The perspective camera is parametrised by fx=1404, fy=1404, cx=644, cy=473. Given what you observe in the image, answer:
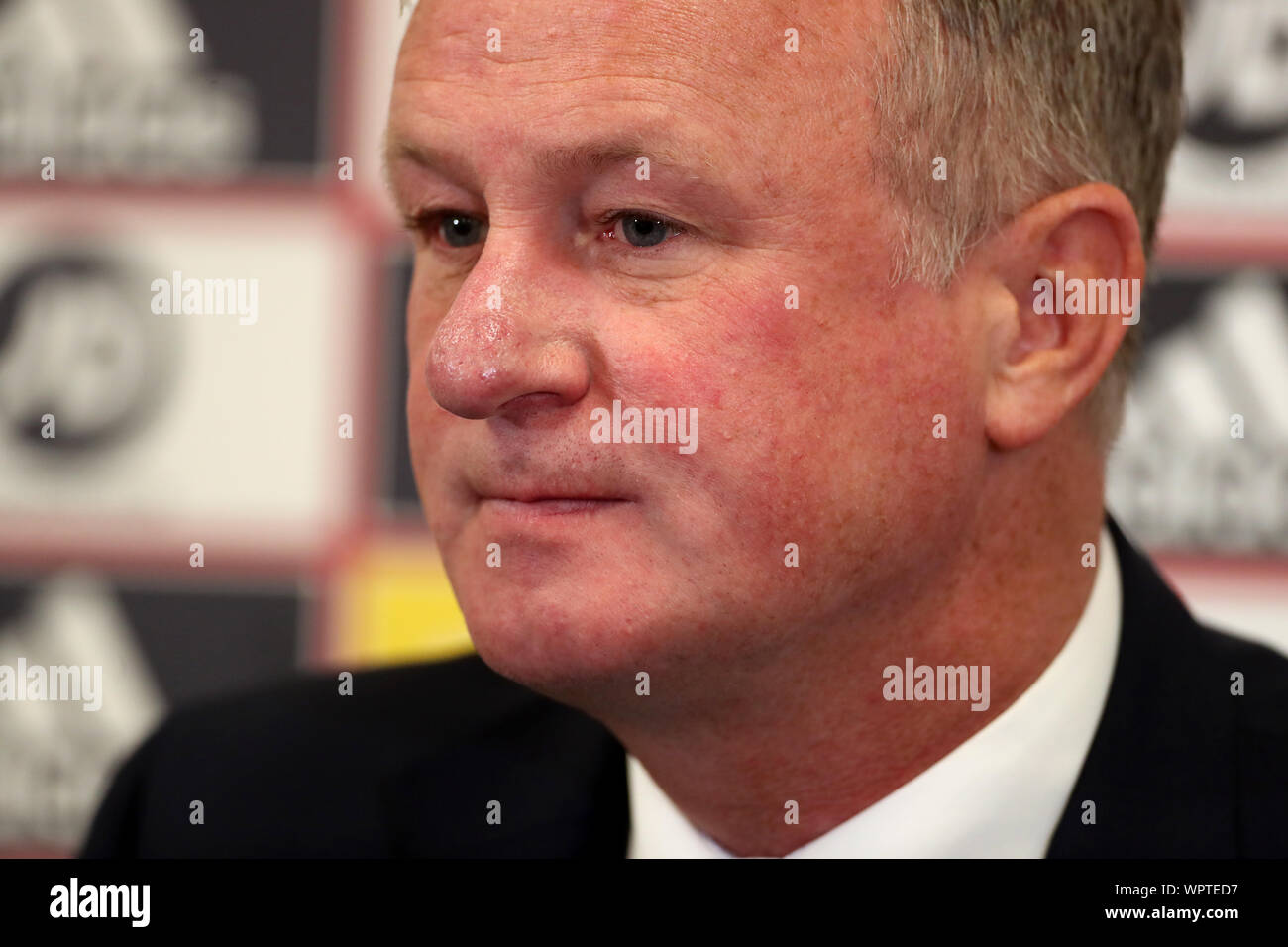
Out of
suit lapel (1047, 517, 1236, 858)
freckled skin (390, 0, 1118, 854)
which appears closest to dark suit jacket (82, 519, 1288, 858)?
suit lapel (1047, 517, 1236, 858)

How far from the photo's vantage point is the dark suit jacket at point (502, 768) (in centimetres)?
112

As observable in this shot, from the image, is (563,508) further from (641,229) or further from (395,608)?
(395,608)

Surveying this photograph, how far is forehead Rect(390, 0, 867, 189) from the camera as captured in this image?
99 centimetres

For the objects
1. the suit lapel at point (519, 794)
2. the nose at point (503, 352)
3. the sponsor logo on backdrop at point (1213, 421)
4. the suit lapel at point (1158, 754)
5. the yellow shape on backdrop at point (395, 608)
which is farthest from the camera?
the yellow shape on backdrop at point (395, 608)

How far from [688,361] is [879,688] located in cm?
33

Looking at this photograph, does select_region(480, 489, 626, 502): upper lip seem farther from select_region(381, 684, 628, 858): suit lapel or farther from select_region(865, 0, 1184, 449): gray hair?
select_region(381, 684, 628, 858): suit lapel

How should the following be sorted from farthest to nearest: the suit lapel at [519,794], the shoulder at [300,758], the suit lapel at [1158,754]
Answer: the shoulder at [300,758]
the suit lapel at [519,794]
the suit lapel at [1158,754]

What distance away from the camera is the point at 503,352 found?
982mm

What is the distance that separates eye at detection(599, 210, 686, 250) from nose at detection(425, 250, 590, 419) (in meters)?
0.07

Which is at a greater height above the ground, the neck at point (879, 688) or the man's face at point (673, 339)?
the man's face at point (673, 339)

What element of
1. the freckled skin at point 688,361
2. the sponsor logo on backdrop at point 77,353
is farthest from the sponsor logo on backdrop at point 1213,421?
the sponsor logo on backdrop at point 77,353

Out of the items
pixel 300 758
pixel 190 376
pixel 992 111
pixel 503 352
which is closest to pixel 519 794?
pixel 300 758

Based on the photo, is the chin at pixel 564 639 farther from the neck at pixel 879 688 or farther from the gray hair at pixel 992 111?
the gray hair at pixel 992 111
